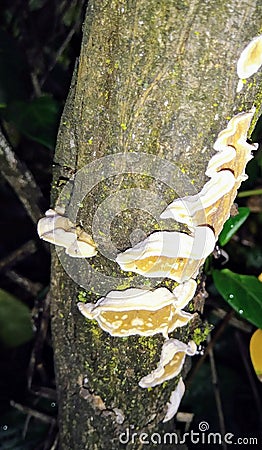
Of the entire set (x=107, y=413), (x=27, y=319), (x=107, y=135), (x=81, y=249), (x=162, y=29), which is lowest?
(x=27, y=319)

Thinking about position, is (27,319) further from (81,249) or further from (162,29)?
(162,29)

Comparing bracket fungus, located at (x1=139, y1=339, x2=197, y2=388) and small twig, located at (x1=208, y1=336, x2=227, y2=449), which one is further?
small twig, located at (x1=208, y1=336, x2=227, y2=449)

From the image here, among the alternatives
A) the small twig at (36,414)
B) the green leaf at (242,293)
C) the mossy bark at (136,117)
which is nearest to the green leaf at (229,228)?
the green leaf at (242,293)

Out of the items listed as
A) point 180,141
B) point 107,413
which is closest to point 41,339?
point 107,413

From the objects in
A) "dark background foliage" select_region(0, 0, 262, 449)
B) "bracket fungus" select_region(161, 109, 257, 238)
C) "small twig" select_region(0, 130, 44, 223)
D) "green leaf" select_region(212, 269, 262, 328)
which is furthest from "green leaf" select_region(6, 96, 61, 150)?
"bracket fungus" select_region(161, 109, 257, 238)

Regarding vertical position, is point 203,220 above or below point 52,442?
above

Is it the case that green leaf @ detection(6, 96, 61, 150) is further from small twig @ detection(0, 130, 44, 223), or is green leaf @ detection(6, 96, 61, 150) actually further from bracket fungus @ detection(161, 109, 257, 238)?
bracket fungus @ detection(161, 109, 257, 238)

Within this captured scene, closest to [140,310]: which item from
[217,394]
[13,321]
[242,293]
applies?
[242,293]

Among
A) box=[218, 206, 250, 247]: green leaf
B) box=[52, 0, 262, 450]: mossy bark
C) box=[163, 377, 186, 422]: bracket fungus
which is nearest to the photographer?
box=[52, 0, 262, 450]: mossy bark
